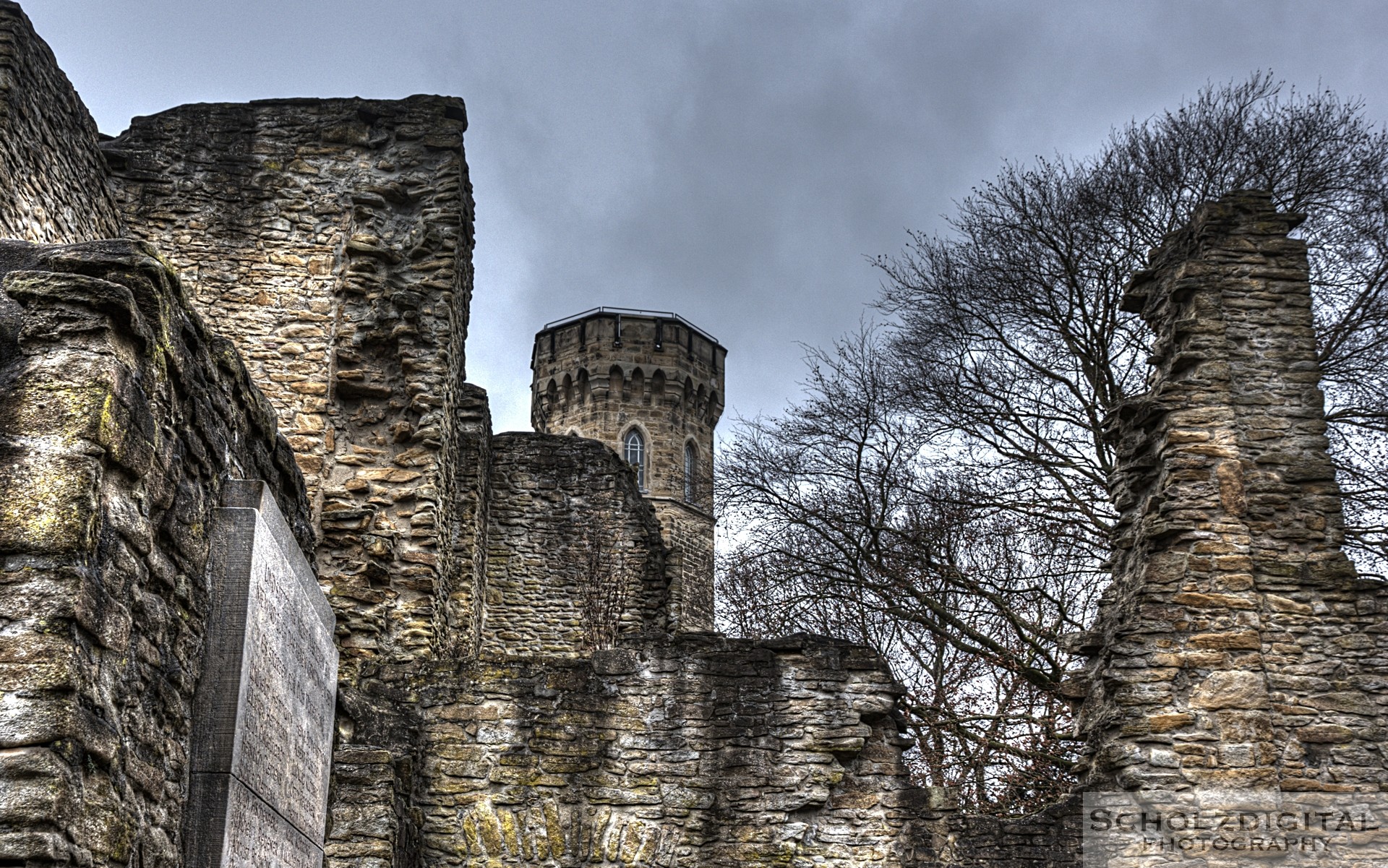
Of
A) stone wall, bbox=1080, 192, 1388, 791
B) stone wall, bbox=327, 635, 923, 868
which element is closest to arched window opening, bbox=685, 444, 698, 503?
stone wall, bbox=1080, 192, 1388, 791

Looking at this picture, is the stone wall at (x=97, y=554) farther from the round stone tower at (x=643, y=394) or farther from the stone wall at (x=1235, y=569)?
the round stone tower at (x=643, y=394)

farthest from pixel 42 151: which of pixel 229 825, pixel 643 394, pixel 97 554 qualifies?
pixel 643 394

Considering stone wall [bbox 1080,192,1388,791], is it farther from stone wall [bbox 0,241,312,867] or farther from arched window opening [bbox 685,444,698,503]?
arched window opening [bbox 685,444,698,503]

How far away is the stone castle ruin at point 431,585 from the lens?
3980mm

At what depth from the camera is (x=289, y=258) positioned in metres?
10.2

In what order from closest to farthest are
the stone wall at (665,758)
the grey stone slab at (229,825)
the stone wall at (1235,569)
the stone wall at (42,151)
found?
the grey stone slab at (229,825) < the stone wall at (665,758) < the stone wall at (42,151) < the stone wall at (1235,569)

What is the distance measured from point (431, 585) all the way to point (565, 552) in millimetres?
8947

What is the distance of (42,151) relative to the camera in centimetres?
894

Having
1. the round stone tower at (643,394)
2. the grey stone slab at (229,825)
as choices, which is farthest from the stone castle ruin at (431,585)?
the round stone tower at (643,394)

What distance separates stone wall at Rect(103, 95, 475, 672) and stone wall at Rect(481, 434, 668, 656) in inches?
282

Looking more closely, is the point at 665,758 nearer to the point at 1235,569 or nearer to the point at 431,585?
the point at 431,585

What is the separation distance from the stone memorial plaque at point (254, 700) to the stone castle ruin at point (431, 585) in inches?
0.6

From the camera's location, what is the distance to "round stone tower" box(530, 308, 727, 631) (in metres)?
42.0

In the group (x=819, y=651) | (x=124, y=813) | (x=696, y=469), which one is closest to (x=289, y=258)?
(x=819, y=651)
